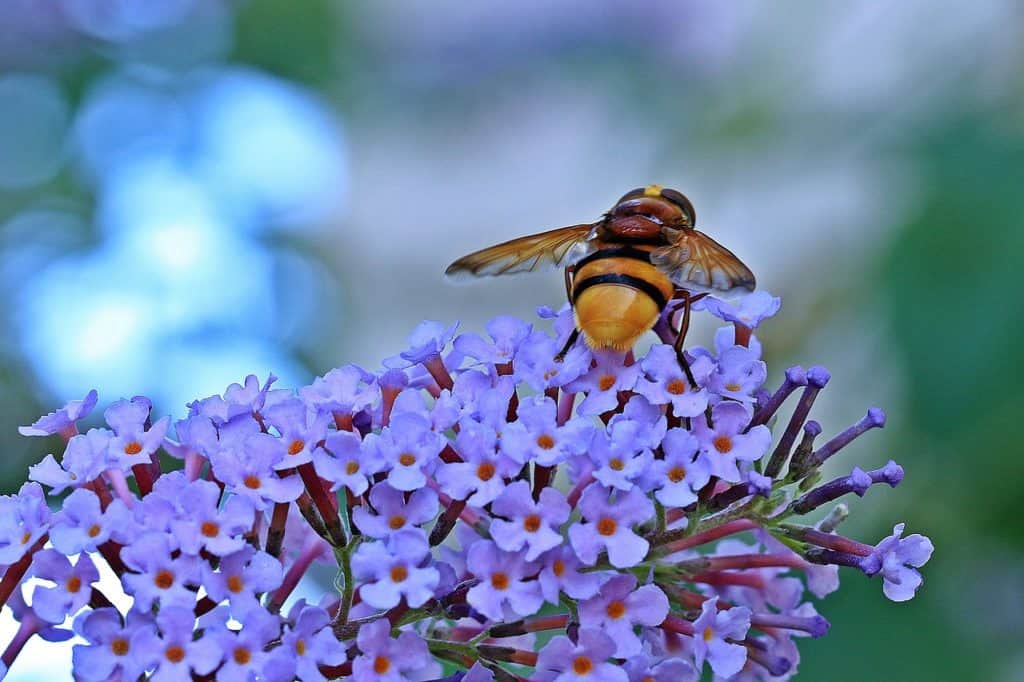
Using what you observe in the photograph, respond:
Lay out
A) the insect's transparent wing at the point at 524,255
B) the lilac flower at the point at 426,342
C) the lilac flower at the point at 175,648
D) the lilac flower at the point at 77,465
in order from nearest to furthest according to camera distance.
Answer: the lilac flower at the point at 175,648 < the lilac flower at the point at 77,465 < the lilac flower at the point at 426,342 < the insect's transparent wing at the point at 524,255

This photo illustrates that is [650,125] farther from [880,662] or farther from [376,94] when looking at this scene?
[376,94]

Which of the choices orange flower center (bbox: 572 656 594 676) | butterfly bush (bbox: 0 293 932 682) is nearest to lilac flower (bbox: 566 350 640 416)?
butterfly bush (bbox: 0 293 932 682)

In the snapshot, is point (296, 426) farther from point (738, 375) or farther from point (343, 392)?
point (738, 375)

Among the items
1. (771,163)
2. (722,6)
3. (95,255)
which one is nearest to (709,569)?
(771,163)

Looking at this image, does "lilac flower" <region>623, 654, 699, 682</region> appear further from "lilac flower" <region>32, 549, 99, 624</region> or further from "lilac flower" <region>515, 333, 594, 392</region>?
"lilac flower" <region>32, 549, 99, 624</region>

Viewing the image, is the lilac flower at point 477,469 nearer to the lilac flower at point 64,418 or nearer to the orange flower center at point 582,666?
the orange flower center at point 582,666

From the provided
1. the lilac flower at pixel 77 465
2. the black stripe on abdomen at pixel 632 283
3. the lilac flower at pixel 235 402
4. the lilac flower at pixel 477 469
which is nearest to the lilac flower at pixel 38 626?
the lilac flower at pixel 77 465
